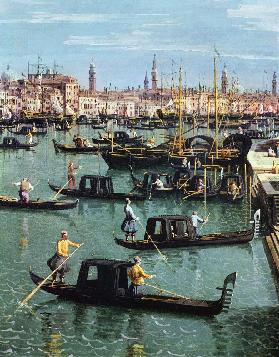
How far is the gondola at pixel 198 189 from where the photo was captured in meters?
21.5

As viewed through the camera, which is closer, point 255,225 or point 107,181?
point 255,225

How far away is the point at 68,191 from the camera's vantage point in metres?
22.3

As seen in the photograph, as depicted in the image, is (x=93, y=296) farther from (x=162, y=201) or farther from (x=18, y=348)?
(x=162, y=201)

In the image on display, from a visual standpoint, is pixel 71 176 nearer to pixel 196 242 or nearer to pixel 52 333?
pixel 196 242

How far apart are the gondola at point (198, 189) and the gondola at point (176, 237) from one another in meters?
5.67

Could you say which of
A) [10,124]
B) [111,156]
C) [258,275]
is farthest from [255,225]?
[10,124]

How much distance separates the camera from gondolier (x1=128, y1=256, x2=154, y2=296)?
33.9 ft

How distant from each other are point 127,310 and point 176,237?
423 centimetres

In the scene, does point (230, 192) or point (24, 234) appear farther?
point (230, 192)

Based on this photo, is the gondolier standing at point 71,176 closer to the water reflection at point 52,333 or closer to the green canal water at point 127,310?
the green canal water at point 127,310

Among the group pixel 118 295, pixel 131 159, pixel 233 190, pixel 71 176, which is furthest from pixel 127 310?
pixel 131 159

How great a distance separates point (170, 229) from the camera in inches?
578

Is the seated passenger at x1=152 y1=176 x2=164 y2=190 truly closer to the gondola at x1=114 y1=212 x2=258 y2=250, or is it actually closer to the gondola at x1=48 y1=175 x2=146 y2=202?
the gondola at x1=48 y1=175 x2=146 y2=202

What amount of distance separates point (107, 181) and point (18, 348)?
44.3 ft
